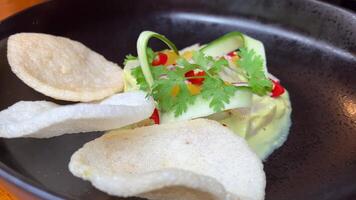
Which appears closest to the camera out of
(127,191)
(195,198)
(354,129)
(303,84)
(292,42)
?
(127,191)

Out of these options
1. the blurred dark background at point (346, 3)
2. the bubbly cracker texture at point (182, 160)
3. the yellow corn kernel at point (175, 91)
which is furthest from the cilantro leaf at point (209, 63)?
the blurred dark background at point (346, 3)

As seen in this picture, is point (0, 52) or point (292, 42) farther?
point (292, 42)

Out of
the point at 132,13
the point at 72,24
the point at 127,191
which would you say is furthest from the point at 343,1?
the point at 127,191

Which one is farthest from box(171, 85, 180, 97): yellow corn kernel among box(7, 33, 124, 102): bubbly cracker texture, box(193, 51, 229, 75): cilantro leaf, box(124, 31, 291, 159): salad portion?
box(7, 33, 124, 102): bubbly cracker texture

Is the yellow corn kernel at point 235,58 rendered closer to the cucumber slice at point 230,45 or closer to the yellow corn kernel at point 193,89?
the cucumber slice at point 230,45

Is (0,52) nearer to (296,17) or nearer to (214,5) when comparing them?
(214,5)

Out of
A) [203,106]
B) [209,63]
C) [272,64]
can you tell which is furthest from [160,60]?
[272,64]

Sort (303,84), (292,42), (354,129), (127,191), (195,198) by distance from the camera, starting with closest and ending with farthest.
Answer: (127,191) < (195,198) < (354,129) < (303,84) < (292,42)

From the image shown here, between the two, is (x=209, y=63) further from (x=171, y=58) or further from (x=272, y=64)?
(x=272, y=64)
